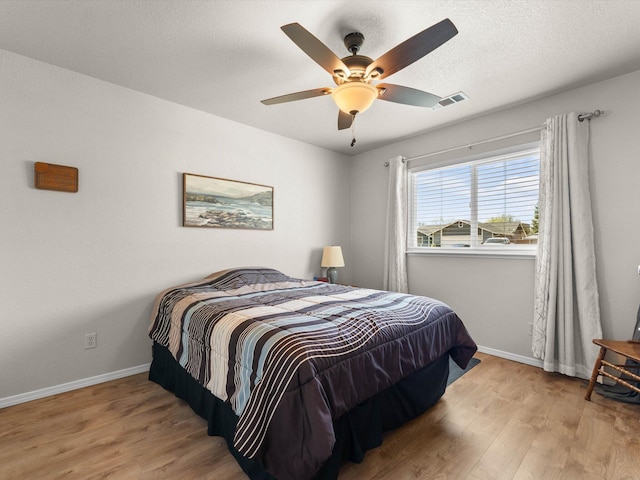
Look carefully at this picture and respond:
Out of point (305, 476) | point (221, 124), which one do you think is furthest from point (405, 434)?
point (221, 124)

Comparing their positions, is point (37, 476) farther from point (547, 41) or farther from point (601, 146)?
point (601, 146)

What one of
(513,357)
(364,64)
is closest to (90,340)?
(364,64)

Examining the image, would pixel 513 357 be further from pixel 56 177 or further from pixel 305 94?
pixel 56 177

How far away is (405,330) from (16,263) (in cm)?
272

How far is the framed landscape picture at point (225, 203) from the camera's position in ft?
9.82

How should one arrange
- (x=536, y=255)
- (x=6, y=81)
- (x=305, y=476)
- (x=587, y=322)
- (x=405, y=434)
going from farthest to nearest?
(x=536, y=255), (x=587, y=322), (x=6, y=81), (x=405, y=434), (x=305, y=476)

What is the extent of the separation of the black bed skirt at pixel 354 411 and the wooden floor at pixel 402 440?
6 centimetres

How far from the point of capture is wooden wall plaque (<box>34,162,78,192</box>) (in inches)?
87.5

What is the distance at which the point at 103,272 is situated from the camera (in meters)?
2.52

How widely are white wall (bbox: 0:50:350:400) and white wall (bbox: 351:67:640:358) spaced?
1.84 m

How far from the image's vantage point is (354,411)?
157 centimetres

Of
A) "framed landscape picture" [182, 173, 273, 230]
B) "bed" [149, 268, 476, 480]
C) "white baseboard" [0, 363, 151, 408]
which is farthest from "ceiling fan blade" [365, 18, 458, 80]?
"white baseboard" [0, 363, 151, 408]

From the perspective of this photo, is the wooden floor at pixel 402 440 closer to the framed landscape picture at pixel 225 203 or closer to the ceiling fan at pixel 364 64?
the framed landscape picture at pixel 225 203

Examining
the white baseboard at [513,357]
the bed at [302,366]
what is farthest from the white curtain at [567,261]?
the bed at [302,366]
